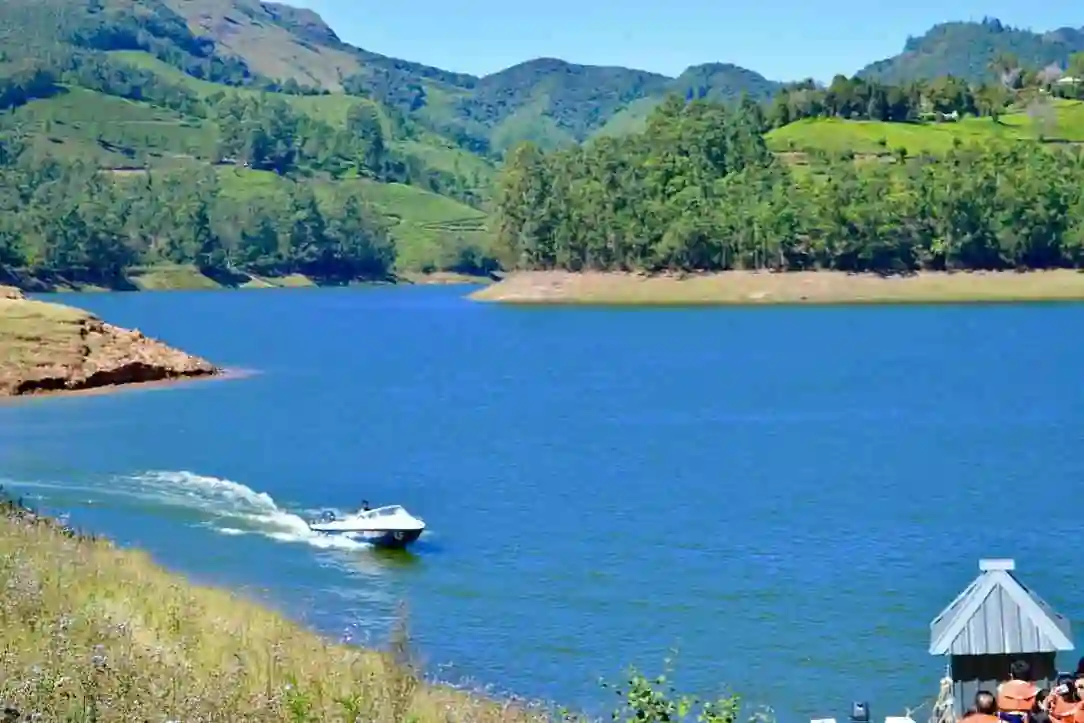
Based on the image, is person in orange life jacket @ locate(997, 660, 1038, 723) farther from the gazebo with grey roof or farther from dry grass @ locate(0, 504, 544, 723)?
dry grass @ locate(0, 504, 544, 723)

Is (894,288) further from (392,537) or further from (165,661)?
(165,661)

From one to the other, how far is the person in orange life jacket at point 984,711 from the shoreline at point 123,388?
7126 centimetres

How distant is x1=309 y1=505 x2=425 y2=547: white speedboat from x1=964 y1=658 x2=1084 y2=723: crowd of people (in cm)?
2510

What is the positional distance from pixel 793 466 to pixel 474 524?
638 inches

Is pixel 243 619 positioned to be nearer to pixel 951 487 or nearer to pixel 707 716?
pixel 707 716

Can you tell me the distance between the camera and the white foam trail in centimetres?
4731

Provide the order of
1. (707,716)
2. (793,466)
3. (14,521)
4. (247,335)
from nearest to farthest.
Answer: (707,716) < (14,521) < (793,466) < (247,335)

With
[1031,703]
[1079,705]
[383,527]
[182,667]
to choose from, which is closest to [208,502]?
[383,527]

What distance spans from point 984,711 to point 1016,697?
1.69ft

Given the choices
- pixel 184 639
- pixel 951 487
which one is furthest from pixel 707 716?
pixel 951 487

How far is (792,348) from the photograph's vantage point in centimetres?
12256

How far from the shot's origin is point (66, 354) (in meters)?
91.4

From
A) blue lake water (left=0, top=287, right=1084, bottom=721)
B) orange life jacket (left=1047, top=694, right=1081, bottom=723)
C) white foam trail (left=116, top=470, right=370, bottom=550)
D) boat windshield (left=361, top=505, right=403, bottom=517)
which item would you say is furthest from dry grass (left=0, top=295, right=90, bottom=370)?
orange life jacket (left=1047, top=694, right=1081, bottom=723)

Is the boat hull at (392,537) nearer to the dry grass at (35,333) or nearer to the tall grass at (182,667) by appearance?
the tall grass at (182,667)
